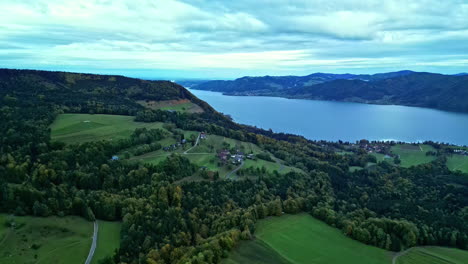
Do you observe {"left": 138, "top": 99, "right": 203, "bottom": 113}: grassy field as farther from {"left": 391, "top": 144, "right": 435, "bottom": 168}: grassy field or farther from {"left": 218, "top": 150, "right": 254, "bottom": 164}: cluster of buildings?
{"left": 391, "top": 144, "right": 435, "bottom": 168}: grassy field

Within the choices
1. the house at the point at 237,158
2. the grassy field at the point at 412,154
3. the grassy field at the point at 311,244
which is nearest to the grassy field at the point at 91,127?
the house at the point at 237,158

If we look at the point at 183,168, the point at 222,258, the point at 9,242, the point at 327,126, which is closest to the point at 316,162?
the point at 183,168

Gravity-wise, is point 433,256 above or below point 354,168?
above

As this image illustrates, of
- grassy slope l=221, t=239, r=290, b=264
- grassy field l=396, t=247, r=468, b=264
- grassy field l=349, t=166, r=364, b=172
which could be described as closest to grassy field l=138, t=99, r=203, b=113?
grassy field l=349, t=166, r=364, b=172

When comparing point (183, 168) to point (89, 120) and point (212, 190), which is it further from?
point (89, 120)

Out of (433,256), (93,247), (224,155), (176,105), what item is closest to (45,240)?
(93,247)

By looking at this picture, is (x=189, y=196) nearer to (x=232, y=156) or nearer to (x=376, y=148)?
(x=232, y=156)

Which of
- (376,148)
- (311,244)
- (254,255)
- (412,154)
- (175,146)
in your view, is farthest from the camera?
(376,148)
